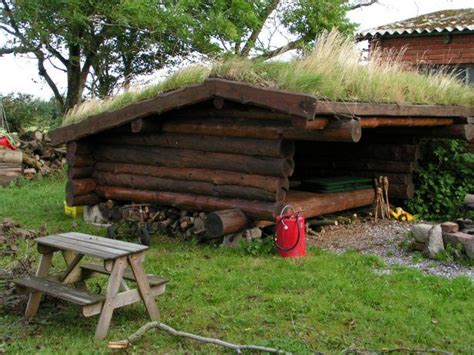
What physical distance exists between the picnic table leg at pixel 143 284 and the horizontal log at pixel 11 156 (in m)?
12.4

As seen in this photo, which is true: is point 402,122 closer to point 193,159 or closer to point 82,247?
point 193,159

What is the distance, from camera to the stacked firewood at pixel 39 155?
1731cm

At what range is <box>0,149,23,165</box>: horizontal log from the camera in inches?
658

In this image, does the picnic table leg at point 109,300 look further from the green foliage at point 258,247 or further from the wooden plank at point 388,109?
the wooden plank at point 388,109

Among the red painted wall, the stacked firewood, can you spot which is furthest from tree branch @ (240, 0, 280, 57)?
the stacked firewood

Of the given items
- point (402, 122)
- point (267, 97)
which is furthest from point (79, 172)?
point (402, 122)

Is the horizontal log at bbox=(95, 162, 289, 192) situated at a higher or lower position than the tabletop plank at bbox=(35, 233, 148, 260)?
higher

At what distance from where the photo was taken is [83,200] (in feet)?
35.3

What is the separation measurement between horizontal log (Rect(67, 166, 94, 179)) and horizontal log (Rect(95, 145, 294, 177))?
0.85 feet

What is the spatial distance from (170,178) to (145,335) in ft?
15.3

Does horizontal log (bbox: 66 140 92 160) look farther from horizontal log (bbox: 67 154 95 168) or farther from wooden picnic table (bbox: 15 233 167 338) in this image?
wooden picnic table (bbox: 15 233 167 338)

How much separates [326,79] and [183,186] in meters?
2.82

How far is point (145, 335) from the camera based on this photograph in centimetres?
532

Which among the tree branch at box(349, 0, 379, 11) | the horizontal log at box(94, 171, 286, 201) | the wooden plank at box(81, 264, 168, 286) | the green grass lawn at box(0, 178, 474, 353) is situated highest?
the tree branch at box(349, 0, 379, 11)
